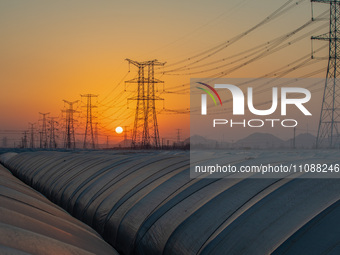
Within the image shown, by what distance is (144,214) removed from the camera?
23.6ft

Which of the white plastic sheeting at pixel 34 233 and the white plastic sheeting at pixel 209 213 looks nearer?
the white plastic sheeting at pixel 34 233

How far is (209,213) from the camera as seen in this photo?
5.78 meters

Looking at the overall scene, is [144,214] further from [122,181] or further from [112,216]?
[122,181]

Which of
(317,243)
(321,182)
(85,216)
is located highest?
(321,182)

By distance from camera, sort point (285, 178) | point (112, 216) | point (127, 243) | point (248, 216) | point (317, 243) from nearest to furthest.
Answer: point (317, 243) < point (248, 216) < point (285, 178) < point (127, 243) < point (112, 216)

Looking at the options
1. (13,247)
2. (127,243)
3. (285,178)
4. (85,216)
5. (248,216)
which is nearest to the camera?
(13,247)

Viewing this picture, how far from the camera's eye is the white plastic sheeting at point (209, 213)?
4.46 meters

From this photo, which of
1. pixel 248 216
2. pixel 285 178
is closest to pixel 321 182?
pixel 285 178

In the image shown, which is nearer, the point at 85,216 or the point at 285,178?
the point at 285,178

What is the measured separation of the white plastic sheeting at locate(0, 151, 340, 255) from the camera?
446cm

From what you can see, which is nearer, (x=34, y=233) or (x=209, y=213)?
(x=34, y=233)

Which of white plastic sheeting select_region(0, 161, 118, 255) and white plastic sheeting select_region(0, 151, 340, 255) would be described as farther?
white plastic sheeting select_region(0, 151, 340, 255)

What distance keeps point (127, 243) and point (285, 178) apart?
283 centimetres

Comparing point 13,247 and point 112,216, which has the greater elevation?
point 13,247
